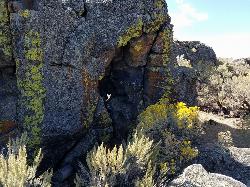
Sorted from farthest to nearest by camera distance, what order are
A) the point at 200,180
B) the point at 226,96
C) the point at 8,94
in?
the point at 226,96 < the point at 8,94 < the point at 200,180

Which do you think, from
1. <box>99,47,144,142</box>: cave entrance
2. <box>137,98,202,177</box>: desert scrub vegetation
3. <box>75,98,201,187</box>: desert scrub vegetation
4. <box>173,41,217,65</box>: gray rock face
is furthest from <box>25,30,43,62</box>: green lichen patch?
<box>173,41,217,65</box>: gray rock face

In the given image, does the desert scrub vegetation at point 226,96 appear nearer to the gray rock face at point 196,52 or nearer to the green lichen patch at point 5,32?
the gray rock face at point 196,52

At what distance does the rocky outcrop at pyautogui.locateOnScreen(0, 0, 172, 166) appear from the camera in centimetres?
870

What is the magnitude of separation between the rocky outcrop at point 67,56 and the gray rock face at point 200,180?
2.63m

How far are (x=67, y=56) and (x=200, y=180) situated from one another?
3.68m

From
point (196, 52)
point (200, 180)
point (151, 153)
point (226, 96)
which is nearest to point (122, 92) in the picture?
→ point (151, 153)

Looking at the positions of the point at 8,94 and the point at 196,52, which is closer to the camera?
the point at 8,94

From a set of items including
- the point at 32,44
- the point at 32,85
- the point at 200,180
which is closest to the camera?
the point at 200,180

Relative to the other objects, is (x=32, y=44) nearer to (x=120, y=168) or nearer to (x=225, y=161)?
(x=120, y=168)

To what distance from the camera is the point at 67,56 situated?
8711 mm

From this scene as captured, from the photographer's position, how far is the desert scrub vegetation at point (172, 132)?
7787 millimetres

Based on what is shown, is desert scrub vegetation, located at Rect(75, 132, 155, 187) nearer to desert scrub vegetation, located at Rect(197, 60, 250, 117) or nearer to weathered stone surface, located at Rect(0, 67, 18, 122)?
weathered stone surface, located at Rect(0, 67, 18, 122)

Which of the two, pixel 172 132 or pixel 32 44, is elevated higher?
pixel 32 44

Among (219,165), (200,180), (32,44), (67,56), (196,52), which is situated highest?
(32,44)
